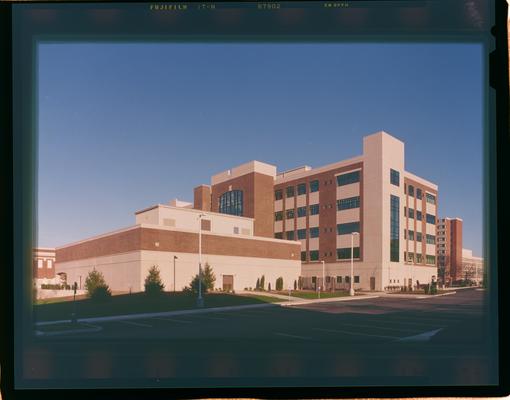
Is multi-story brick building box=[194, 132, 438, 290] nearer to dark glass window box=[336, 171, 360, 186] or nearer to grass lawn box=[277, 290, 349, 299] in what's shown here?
dark glass window box=[336, 171, 360, 186]

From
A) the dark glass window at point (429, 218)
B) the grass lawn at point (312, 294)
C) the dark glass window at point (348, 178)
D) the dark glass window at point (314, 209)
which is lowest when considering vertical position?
the grass lawn at point (312, 294)

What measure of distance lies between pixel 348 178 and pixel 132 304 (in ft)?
23.6

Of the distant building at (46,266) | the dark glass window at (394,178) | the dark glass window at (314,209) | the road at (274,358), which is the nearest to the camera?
the road at (274,358)

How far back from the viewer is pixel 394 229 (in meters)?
13.2

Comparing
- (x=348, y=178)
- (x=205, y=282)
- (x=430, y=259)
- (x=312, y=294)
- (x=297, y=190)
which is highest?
(x=348, y=178)

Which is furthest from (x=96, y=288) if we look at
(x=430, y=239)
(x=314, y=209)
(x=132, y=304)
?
(x=430, y=239)

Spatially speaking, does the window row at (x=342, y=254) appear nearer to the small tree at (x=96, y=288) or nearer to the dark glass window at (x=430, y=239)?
the dark glass window at (x=430, y=239)

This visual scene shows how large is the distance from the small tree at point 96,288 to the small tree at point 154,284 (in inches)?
70.0

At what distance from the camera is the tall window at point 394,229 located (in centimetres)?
1280

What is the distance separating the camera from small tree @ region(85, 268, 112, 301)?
9031 mm

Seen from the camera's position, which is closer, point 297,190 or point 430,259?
point 430,259

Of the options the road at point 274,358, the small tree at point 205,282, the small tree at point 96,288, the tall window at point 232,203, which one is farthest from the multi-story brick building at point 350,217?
the road at point 274,358

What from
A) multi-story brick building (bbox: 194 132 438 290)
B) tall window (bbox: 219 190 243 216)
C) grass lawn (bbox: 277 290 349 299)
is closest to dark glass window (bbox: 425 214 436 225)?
multi-story brick building (bbox: 194 132 438 290)

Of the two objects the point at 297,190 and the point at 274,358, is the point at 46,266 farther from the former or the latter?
the point at 297,190
